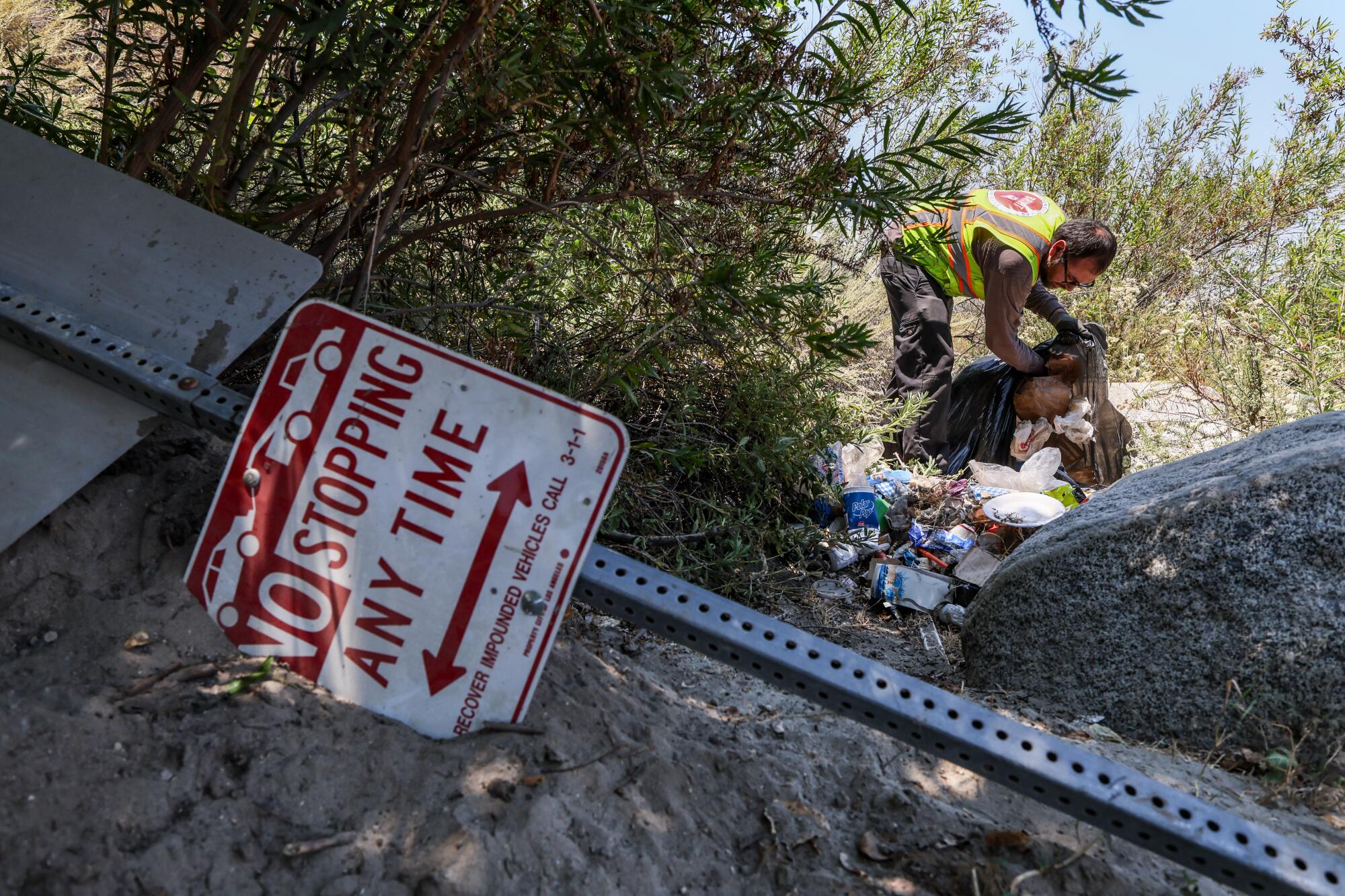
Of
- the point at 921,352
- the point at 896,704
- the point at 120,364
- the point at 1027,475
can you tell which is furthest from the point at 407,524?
the point at 921,352

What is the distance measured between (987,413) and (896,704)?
4.38m

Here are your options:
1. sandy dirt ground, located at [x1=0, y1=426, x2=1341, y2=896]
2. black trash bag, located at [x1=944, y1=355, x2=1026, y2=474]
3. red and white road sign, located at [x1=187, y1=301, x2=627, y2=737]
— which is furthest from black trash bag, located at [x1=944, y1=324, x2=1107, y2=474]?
red and white road sign, located at [x1=187, y1=301, x2=627, y2=737]

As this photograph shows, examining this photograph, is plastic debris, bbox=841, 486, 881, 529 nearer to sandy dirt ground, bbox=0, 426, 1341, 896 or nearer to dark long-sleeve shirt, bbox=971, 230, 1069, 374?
dark long-sleeve shirt, bbox=971, 230, 1069, 374

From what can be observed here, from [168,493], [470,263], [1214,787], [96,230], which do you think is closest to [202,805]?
[168,493]

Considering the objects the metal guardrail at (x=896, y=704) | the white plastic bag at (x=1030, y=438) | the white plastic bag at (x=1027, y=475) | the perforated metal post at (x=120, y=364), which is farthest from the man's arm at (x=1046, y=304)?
the perforated metal post at (x=120, y=364)

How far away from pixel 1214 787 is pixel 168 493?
2.30m

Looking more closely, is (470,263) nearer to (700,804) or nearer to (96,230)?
(96,230)

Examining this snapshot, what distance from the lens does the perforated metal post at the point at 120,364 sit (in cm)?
164

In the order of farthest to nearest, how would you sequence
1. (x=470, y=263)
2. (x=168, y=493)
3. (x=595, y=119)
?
(x=470, y=263) < (x=595, y=119) < (x=168, y=493)

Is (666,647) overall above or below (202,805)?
above

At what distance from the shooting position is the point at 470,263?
276 cm

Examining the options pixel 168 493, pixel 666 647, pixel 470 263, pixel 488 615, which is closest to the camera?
pixel 488 615

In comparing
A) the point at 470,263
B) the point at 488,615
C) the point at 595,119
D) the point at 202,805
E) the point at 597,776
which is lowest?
the point at 202,805

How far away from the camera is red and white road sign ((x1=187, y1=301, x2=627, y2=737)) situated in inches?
60.4
